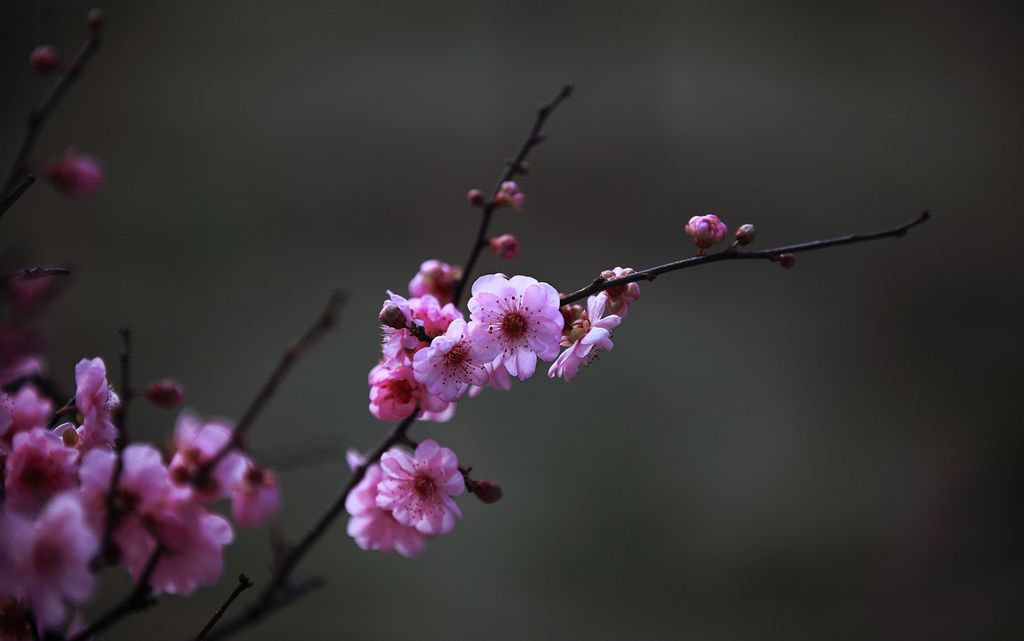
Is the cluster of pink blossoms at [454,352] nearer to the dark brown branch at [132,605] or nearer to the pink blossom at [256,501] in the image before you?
the pink blossom at [256,501]

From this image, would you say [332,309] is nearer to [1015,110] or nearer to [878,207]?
[878,207]

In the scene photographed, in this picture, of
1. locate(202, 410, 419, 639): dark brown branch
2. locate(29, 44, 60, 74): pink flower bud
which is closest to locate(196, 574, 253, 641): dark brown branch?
locate(202, 410, 419, 639): dark brown branch

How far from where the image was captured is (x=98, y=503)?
15.9 inches

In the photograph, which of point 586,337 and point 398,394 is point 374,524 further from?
point 586,337

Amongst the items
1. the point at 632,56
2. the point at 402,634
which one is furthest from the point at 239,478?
the point at 632,56

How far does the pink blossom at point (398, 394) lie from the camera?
1.84 ft

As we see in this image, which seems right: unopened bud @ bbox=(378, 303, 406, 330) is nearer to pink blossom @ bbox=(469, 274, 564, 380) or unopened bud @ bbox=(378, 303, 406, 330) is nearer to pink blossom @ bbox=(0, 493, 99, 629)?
pink blossom @ bbox=(469, 274, 564, 380)

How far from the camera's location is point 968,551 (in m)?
1.73

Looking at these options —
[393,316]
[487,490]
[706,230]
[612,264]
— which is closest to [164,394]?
[393,316]

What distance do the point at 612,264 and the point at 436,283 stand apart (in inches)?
52.9

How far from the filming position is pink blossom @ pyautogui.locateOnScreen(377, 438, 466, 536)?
1.89ft

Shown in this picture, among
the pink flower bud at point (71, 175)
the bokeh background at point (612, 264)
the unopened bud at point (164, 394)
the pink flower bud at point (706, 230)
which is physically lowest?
the bokeh background at point (612, 264)

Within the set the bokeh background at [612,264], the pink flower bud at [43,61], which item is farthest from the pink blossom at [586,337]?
the bokeh background at [612,264]

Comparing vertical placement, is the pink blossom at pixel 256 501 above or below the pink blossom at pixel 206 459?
below
